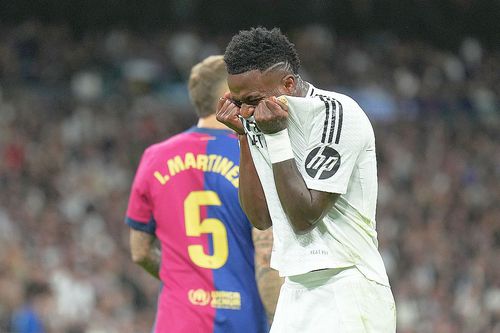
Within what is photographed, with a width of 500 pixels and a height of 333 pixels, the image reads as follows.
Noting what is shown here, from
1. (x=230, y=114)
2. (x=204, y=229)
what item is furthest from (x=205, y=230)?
(x=230, y=114)

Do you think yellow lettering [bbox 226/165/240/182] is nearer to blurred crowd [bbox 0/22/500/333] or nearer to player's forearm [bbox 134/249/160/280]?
player's forearm [bbox 134/249/160/280]

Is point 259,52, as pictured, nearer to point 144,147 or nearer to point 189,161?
point 189,161

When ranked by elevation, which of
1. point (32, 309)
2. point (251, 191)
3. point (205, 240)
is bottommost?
point (32, 309)

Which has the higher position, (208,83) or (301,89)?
(301,89)

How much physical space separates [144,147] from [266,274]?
1167cm

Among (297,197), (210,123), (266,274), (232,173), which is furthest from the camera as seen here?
(210,123)

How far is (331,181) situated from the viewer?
3309 mm

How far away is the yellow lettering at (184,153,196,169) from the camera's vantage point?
4.78 metres

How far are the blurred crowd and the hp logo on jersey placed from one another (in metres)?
6.17

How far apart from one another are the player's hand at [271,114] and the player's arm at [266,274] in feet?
4.41

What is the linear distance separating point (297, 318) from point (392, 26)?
63.2 ft

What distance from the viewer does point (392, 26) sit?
22188 mm

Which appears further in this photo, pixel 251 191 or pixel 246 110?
pixel 251 191

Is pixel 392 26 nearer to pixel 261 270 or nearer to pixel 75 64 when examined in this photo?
pixel 75 64
